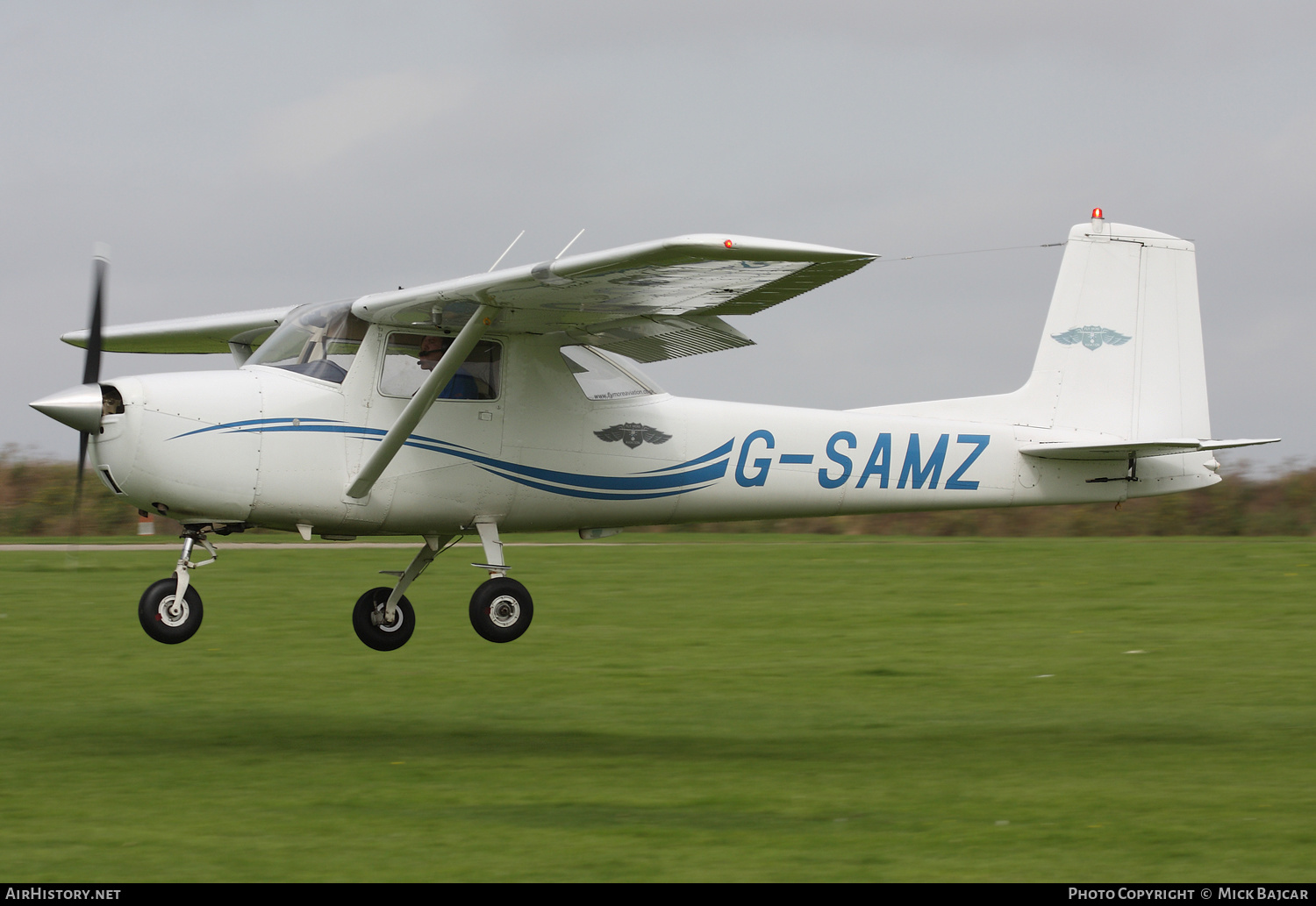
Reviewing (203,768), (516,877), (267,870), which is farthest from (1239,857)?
(203,768)

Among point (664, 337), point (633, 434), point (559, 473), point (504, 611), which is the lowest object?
point (504, 611)

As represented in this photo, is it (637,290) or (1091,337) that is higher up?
(1091,337)

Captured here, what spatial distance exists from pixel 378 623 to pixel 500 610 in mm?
1636

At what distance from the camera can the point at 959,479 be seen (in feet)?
45.0

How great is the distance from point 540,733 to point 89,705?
180 inches

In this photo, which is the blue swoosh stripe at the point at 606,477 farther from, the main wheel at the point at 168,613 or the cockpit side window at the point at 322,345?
the main wheel at the point at 168,613

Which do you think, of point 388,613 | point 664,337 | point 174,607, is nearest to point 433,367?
point 664,337

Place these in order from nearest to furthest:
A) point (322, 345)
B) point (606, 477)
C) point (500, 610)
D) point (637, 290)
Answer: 1. point (637, 290)
2. point (322, 345)
3. point (500, 610)
4. point (606, 477)

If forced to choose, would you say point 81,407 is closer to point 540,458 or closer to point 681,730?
point 540,458

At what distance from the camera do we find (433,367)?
12.0m

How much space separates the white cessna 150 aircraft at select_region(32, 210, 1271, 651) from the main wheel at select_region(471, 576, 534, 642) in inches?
0.7

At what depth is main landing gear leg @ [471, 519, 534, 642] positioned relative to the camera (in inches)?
477

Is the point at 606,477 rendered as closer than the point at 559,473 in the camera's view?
No

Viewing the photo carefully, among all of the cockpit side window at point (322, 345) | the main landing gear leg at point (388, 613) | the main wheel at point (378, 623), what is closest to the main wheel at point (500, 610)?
the main landing gear leg at point (388, 613)
